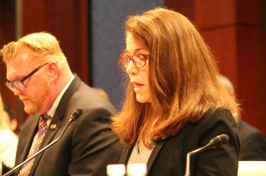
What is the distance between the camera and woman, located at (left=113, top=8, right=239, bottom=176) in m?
1.88

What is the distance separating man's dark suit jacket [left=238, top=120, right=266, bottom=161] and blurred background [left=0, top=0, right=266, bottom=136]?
31cm

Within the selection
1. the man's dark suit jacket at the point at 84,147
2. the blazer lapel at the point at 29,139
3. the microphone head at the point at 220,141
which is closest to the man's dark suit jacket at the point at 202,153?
the microphone head at the point at 220,141

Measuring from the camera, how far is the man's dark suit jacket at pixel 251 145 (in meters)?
3.78

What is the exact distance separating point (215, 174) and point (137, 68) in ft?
1.91

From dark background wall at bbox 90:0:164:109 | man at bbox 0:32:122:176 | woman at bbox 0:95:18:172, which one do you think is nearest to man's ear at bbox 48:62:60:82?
man at bbox 0:32:122:176

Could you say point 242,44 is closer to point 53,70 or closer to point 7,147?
point 53,70

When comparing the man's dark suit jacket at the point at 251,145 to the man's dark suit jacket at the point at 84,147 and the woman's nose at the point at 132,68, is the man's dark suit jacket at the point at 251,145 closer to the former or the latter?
the man's dark suit jacket at the point at 84,147

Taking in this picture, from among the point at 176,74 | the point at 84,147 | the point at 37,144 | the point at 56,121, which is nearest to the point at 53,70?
the point at 56,121

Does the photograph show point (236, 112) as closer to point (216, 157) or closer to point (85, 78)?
point (216, 157)

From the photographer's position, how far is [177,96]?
198 cm

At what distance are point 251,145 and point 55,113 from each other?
1765 mm

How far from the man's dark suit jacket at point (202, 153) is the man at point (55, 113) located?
782mm

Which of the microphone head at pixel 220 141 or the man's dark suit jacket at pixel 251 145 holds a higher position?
the microphone head at pixel 220 141

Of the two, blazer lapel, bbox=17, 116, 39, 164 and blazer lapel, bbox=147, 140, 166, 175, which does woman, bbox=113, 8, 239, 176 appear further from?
blazer lapel, bbox=17, 116, 39, 164
